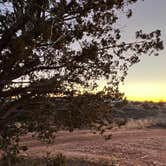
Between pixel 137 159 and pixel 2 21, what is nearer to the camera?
pixel 2 21

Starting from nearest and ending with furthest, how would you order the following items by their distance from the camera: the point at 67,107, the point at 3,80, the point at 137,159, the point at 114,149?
the point at 3,80, the point at 67,107, the point at 137,159, the point at 114,149

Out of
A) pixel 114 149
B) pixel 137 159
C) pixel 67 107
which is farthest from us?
pixel 114 149

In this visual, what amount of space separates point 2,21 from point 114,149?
10.1 m

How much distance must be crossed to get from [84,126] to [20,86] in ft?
6.38

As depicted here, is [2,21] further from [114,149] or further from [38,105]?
[114,149]

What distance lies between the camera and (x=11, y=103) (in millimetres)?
16062

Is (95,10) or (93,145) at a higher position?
(95,10)

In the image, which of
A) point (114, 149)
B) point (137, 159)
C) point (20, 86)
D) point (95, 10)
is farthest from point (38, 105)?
point (114, 149)

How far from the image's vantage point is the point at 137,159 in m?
22.5

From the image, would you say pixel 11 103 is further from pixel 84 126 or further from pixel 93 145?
pixel 93 145

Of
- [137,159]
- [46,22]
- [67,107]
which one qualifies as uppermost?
[46,22]

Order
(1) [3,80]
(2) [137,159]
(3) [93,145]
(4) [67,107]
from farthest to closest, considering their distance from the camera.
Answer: (3) [93,145] < (2) [137,159] < (4) [67,107] < (1) [3,80]

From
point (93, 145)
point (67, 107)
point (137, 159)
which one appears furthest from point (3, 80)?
point (93, 145)

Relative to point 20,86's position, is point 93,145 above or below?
below
